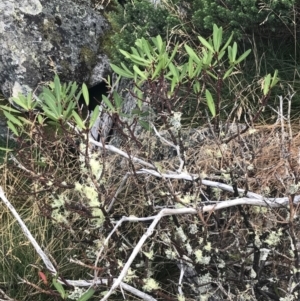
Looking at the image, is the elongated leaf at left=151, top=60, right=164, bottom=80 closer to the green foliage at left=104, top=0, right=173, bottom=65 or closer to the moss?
the green foliage at left=104, top=0, right=173, bottom=65

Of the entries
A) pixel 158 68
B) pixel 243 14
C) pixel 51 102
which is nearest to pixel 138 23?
pixel 243 14

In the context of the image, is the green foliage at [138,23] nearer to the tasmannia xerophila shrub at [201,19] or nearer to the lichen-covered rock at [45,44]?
the tasmannia xerophila shrub at [201,19]

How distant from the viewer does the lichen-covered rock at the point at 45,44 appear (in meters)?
3.79

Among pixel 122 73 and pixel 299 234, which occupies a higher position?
pixel 122 73

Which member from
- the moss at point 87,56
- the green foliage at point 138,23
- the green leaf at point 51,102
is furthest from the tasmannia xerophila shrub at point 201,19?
the green leaf at point 51,102

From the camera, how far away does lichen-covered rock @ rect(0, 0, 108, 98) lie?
3.79 metres

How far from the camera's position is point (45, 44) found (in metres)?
3.83

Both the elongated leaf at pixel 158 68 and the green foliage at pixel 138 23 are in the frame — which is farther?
the green foliage at pixel 138 23

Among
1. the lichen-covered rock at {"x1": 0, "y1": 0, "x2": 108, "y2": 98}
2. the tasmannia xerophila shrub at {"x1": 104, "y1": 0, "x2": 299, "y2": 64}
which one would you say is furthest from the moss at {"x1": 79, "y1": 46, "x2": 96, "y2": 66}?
the tasmannia xerophila shrub at {"x1": 104, "y1": 0, "x2": 299, "y2": 64}

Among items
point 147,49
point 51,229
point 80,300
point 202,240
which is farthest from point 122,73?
point 51,229

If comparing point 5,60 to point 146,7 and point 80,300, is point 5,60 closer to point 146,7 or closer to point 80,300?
point 146,7

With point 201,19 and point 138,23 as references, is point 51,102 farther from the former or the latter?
point 138,23

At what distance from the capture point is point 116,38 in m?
3.48

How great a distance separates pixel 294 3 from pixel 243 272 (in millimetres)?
1703
